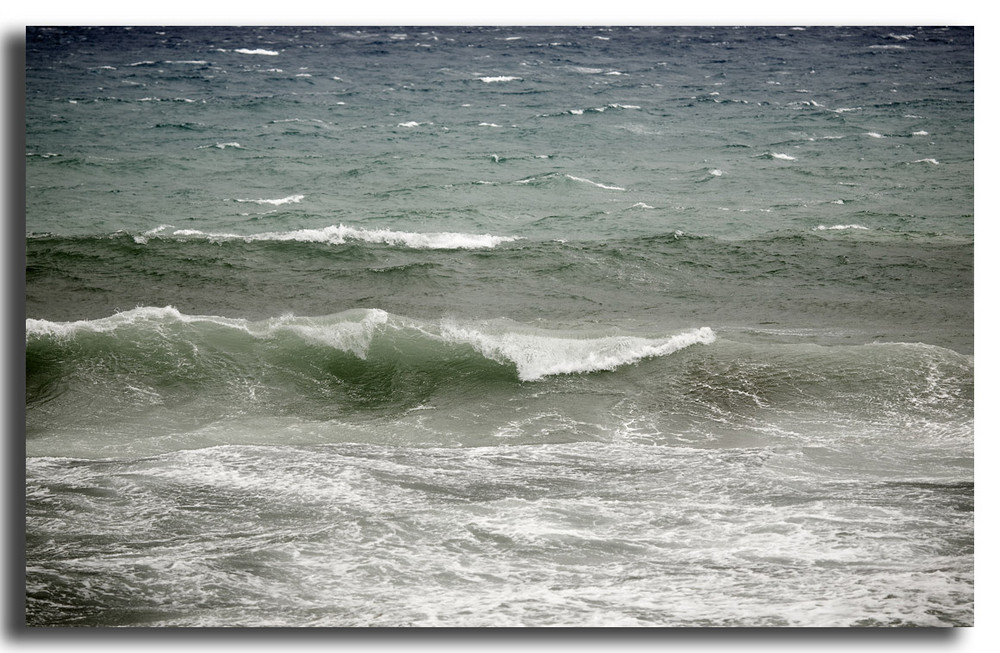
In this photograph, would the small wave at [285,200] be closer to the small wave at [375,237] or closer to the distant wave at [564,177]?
the small wave at [375,237]

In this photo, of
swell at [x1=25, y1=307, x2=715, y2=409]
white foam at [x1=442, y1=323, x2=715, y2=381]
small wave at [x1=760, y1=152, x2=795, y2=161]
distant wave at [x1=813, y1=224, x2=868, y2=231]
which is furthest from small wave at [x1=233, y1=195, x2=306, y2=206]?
distant wave at [x1=813, y1=224, x2=868, y2=231]

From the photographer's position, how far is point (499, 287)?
3715 millimetres

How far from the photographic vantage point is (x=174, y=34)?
3594 mm

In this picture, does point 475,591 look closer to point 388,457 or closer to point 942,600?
point 388,457

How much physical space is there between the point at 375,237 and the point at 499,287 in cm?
50

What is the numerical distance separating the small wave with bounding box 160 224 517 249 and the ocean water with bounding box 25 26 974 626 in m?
0.01

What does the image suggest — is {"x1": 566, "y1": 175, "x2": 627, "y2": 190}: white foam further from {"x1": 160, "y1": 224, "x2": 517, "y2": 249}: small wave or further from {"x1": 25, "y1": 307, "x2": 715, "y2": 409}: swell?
{"x1": 25, "y1": 307, "x2": 715, "y2": 409}: swell

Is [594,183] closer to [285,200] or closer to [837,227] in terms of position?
[837,227]

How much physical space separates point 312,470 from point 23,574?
101 centimetres

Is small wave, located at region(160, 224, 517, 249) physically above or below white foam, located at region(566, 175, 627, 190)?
below

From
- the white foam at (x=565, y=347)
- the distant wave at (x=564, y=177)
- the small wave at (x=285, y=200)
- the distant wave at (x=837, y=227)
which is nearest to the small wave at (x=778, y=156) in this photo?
the distant wave at (x=837, y=227)

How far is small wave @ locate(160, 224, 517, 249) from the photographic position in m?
3.69

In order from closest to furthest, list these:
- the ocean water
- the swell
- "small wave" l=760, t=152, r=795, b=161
A: the ocean water
the swell
"small wave" l=760, t=152, r=795, b=161

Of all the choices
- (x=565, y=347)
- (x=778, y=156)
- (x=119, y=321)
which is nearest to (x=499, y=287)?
(x=565, y=347)
